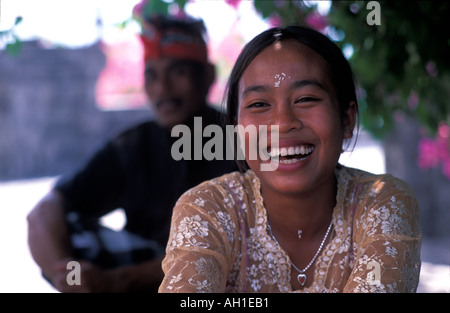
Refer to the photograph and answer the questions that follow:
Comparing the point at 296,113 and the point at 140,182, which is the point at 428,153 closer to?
the point at 140,182

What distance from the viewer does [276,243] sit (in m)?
1.84

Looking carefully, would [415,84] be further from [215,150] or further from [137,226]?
[137,226]

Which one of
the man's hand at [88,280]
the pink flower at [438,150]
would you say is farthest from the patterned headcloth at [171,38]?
the pink flower at [438,150]

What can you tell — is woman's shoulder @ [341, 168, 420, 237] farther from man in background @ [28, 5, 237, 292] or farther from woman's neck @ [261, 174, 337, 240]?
man in background @ [28, 5, 237, 292]

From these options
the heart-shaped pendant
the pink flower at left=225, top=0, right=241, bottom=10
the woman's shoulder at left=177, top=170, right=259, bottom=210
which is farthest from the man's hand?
the pink flower at left=225, top=0, right=241, bottom=10

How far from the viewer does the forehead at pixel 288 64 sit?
1724 mm

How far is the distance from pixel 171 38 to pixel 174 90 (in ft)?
1.15

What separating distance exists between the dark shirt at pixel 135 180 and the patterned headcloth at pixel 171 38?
0.43m

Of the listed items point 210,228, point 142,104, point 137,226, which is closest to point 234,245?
point 210,228

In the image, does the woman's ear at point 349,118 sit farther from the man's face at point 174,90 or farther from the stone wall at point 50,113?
the stone wall at point 50,113

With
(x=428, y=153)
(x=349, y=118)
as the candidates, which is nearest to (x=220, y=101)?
(x=428, y=153)

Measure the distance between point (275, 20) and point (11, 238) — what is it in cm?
450

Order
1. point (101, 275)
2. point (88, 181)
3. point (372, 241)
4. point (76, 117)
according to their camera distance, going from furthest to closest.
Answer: point (76, 117)
point (88, 181)
point (101, 275)
point (372, 241)

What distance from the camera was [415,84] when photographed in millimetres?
3578
